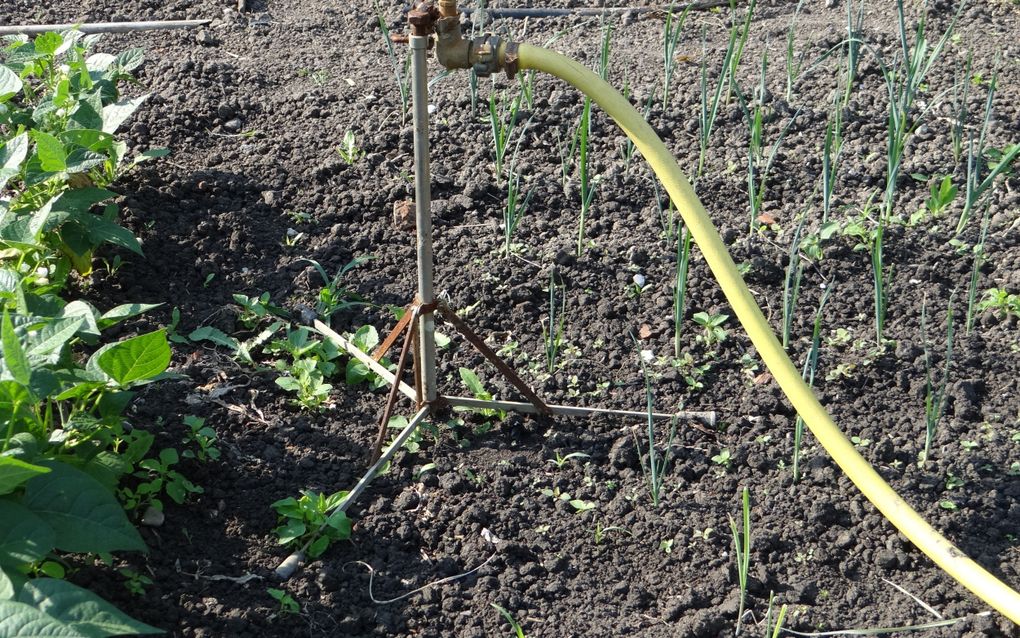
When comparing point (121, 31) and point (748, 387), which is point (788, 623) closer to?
point (748, 387)

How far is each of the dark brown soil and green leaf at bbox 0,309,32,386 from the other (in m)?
0.52

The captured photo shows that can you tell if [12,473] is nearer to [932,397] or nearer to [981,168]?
[932,397]

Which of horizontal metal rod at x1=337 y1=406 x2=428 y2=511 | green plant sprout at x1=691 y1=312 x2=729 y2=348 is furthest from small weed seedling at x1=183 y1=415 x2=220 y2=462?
green plant sprout at x1=691 y1=312 x2=729 y2=348

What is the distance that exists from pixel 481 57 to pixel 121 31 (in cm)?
248

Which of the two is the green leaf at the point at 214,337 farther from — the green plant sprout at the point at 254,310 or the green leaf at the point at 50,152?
the green leaf at the point at 50,152

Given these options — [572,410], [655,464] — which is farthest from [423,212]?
[655,464]

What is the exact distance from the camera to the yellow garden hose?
1801 millimetres

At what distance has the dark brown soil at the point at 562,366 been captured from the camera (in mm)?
1909

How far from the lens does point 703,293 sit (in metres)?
2.58

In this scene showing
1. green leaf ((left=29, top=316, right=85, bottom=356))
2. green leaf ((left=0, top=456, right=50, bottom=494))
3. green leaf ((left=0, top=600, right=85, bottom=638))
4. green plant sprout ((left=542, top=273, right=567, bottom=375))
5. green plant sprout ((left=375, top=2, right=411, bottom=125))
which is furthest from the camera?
green plant sprout ((left=375, top=2, right=411, bottom=125))

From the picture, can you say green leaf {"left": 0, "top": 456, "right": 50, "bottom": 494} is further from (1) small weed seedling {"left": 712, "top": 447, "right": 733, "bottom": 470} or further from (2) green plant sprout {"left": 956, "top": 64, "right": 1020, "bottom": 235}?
(2) green plant sprout {"left": 956, "top": 64, "right": 1020, "bottom": 235}

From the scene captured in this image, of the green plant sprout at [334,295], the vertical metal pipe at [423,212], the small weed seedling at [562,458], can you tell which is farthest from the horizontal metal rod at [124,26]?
the small weed seedling at [562,458]

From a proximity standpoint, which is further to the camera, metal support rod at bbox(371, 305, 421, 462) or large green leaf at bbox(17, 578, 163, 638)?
metal support rod at bbox(371, 305, 421, 462)

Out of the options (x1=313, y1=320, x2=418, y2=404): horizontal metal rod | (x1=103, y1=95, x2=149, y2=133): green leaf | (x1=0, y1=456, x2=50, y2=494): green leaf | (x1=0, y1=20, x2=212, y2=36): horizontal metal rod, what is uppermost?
(x1=0, y1=20, x2=212, y2=36): horizontal metal rod
